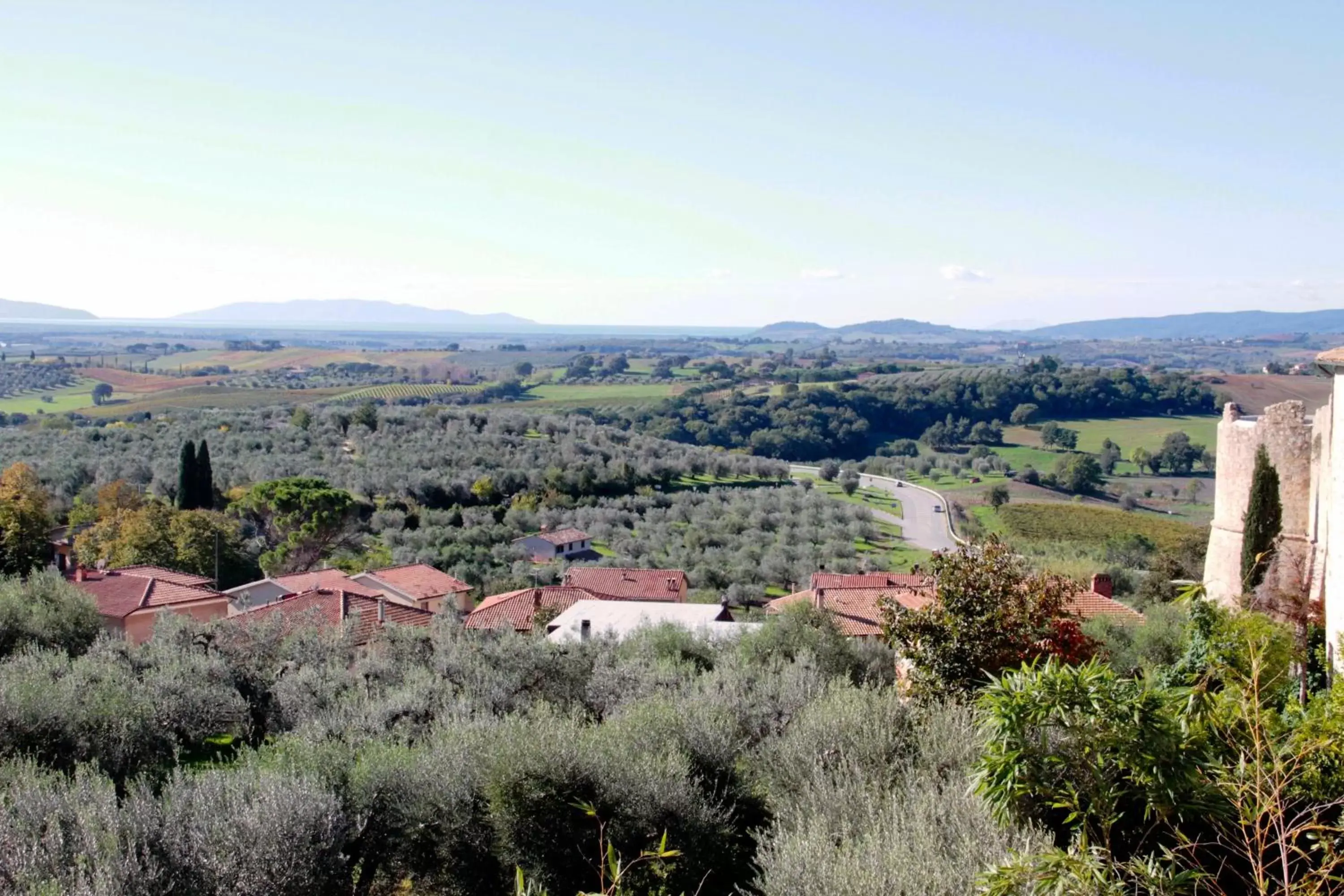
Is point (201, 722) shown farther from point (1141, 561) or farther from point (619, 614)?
point (1141, 561)

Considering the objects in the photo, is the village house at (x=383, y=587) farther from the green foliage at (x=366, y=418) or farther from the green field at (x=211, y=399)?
the green field at (x=211, y=399)

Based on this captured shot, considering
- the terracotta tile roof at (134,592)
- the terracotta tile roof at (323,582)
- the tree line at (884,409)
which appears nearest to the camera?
the terracotta tile roof at (134,592)

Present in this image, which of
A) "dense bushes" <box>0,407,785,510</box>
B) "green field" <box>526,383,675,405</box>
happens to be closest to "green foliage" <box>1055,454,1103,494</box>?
"dense bushes" <box>0,407,785,510</box>

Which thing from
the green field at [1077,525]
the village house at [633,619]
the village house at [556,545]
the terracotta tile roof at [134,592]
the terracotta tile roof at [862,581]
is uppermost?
the terracotta tile roof at [134,592]

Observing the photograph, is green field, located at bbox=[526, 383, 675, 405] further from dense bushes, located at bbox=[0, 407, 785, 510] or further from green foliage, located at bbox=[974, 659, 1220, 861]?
green foliage, located at bbox=[974, 659, 1220, 861]

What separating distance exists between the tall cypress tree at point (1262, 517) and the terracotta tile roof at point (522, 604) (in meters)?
14.3

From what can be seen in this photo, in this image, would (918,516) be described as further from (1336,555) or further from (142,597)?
(1336,555)

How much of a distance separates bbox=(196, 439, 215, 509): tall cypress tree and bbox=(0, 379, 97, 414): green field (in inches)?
2061

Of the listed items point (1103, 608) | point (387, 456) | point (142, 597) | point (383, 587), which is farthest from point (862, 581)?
point (387, 456)

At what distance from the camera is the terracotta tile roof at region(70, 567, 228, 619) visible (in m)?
22.4

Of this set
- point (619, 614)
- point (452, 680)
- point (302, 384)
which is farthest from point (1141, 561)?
point (302, 384)

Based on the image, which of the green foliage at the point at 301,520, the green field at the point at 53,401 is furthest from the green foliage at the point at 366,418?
the green field at the point at 53,401

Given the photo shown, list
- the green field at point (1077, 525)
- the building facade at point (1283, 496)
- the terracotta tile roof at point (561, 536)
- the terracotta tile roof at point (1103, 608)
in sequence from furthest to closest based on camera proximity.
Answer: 1. the green field at point (1077, 525)
2. the terracotta tile roof at point (561, 536)
3. the terracotta tile roof at point (1103, 608)
4. the building facade at point (1283, 496)

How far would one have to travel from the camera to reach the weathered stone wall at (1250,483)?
558 inches
